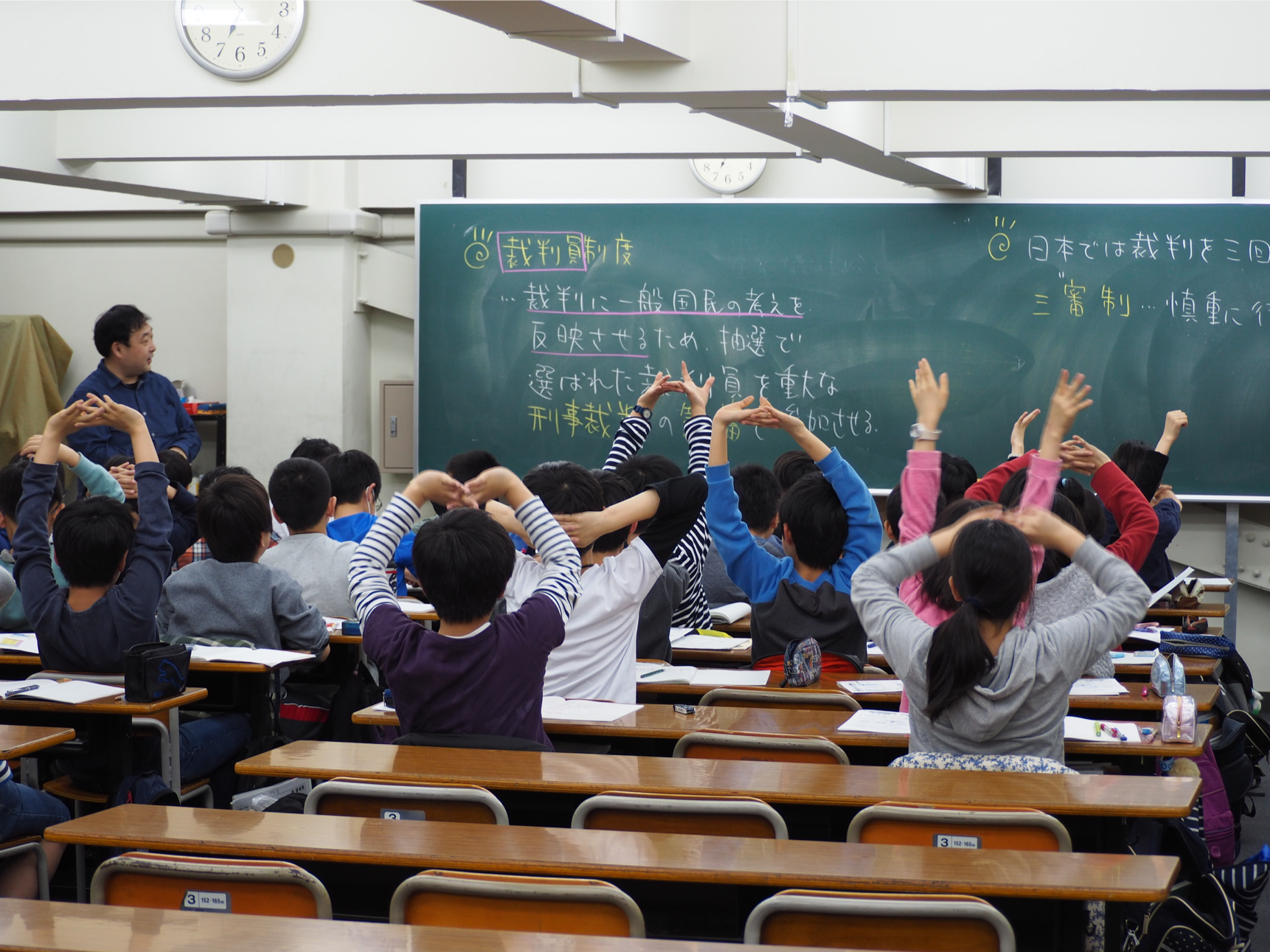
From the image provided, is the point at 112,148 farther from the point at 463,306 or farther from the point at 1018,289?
the point at 1018,289

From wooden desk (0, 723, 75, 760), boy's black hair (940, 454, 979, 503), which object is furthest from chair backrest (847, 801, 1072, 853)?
boy's black hair (940, 454, 979, 503)

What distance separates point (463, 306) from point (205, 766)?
3660 millimetres

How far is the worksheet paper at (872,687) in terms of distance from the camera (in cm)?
338

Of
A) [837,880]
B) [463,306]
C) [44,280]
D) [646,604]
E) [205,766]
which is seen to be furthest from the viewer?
[44,280]

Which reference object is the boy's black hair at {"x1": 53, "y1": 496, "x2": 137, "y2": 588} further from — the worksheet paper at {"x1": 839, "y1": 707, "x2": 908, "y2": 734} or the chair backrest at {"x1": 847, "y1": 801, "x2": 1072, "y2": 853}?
the chair backrest at {"x1": 847, "y1": 801, "x2": 1072, "y2": 853}

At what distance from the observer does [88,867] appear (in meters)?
3.37

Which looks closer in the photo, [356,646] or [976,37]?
[976,37]

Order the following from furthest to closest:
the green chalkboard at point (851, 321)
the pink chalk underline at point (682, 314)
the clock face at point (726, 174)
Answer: the clock face at point (726, 174), the pink chalk underline at point (682, 314), the green chalkboard at point (851, 321)

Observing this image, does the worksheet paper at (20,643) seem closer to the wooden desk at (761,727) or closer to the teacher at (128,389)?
the wooden desk at (761,727)

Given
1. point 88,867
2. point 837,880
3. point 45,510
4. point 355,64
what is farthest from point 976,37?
point 88,867

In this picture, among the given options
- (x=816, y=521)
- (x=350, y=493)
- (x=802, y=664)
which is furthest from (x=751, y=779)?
(x=350, y=493)

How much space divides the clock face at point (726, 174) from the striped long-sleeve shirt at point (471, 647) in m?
4.46

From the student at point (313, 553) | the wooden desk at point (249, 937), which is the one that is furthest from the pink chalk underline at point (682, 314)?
the wooden desk at point (249, 937)

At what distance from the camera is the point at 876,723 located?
299 centimetres
